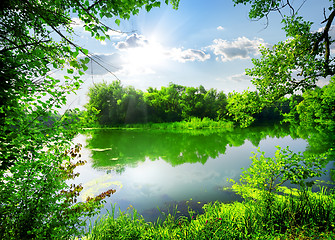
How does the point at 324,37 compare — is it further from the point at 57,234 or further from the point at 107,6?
the point at 57,234

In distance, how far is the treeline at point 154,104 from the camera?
2989 cm

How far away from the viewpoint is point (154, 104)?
33.1m

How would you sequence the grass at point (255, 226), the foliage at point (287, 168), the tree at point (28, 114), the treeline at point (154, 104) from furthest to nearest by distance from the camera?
the treeline at point (154, 104) < the foliage at point (287, 168) < the grass at point (255, 226) < the tree at point (28, 114)

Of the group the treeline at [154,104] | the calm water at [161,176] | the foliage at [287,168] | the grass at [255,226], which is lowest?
the calm water at [161,176]

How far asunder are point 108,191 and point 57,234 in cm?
315

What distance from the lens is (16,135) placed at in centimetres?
179

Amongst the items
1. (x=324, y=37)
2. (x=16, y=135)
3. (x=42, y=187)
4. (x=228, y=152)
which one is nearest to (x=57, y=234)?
(x=42, y=187)

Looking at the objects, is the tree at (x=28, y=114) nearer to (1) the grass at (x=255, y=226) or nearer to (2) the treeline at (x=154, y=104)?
(1) the grass at (x=255, y=226)

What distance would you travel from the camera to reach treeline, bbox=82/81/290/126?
2989 centimetres

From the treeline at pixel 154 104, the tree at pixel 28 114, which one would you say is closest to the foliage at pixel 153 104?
the treeline at pixel 154 104

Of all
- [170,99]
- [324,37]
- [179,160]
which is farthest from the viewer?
[170,99]

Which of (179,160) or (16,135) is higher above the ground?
(16,135)

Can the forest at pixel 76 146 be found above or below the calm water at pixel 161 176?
above

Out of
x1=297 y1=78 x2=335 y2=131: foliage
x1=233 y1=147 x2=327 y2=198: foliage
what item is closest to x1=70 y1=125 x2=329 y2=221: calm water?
x1=233 y1=147 x2=327 y2=198: foliage
